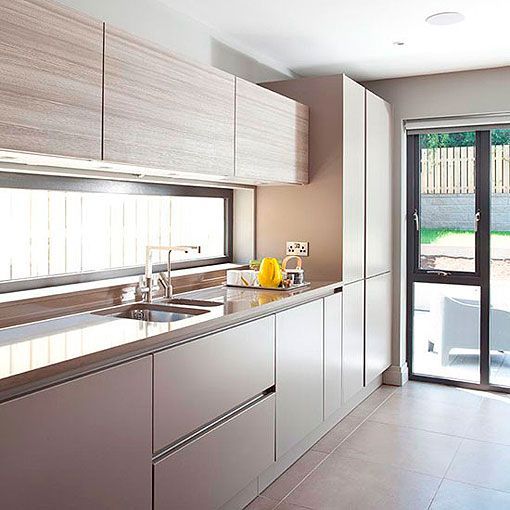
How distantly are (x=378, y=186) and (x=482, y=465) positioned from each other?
201 centimetres

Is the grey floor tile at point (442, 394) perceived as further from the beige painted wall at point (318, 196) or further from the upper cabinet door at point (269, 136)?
the upper cabinet door at point (269, 136)

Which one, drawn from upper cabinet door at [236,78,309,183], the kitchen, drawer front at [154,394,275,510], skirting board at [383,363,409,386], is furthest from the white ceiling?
skirting board at [383,363,409,386]

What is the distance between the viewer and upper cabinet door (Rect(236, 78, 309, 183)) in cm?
316

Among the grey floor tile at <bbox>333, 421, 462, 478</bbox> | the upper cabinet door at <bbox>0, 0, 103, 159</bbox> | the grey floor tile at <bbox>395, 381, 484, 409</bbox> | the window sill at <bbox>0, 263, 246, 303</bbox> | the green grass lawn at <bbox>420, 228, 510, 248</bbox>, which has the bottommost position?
the grey floor tile at <bbox>333, 421, 462, 478</bbox>

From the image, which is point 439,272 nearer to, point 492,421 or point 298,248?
point 492,421

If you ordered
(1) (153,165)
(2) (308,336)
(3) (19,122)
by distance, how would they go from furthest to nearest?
1. (2) (308,336)
2. (1) (153,165)
3. (3) (19,122)

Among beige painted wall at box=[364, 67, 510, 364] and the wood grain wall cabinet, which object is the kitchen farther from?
beige painted wall at box=[364, 67, 510, 364]

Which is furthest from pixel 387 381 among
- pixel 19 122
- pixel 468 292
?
pixel 19 122

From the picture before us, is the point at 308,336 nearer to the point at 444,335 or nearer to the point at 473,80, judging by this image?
the point at 444,335

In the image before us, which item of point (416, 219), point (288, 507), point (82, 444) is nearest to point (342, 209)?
point (416, 219)

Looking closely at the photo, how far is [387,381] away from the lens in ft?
15.9

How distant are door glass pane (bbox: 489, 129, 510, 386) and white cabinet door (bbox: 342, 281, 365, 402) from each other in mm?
1180

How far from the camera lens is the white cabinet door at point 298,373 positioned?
3.03 m

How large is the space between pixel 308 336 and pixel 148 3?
1.87 metres
